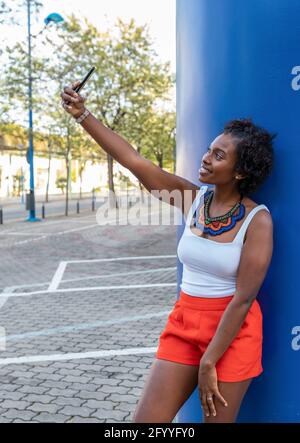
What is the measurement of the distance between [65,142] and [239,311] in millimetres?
25694

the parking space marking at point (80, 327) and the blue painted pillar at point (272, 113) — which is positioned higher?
the blue painted pillar at point (272, 113)

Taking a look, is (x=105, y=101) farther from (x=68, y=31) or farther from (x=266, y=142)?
(x=266, y=142)

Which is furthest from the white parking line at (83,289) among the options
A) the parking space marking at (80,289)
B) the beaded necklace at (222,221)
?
the beaded necklace at (222,221)

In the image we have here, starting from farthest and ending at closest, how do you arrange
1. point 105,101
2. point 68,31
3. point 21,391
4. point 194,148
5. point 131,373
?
point 105,101 → point 68,31 → point 131,373 → point 21,391 → point 194,148

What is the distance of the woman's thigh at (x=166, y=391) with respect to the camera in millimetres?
2076

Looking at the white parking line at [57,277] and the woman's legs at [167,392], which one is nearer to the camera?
the woman's legs at [167,392]

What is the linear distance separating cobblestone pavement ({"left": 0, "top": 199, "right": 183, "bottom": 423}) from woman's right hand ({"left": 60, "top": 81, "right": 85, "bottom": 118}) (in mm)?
2469

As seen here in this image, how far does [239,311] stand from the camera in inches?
76.7

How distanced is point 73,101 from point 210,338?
114 centimetres

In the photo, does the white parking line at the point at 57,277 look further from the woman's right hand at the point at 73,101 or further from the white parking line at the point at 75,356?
the woman's right hand at the point at 73,101

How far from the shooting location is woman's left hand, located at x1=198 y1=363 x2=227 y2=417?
1.97 metres

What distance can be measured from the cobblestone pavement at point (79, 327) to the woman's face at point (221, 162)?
2412 millimetres
